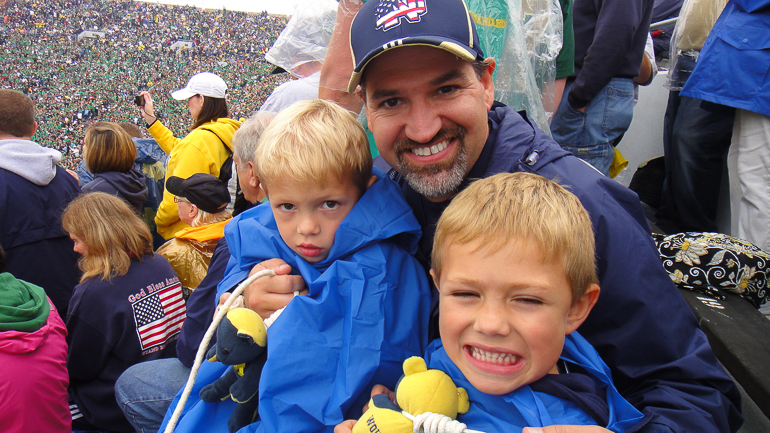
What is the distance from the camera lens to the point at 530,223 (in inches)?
38.4

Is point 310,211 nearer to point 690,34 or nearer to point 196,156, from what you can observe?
point 196,156

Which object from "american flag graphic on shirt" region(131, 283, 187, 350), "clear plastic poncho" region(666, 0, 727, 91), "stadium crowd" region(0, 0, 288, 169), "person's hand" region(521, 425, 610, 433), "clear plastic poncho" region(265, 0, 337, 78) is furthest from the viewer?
"stadium crowd" region(0, 0, 288, 169)

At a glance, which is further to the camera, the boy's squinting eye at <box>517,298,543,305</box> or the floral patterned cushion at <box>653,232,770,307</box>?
the floral patterned cushion at <box>653,232,770,307</box>

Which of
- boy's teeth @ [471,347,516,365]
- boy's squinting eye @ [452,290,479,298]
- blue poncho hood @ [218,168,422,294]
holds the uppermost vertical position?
blue poncho hood @ [218,168,422,294]

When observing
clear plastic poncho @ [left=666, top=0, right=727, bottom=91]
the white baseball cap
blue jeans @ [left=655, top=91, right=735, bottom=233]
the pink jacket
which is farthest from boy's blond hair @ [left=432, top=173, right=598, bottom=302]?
the white baseball cap

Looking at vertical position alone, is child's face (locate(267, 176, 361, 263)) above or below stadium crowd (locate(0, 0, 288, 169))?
below

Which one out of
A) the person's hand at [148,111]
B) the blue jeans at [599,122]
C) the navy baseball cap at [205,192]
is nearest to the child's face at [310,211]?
the navy baseball cap at [205,192]

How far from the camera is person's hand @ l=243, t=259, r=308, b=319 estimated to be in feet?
4.43

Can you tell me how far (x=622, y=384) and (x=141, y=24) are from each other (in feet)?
30.7

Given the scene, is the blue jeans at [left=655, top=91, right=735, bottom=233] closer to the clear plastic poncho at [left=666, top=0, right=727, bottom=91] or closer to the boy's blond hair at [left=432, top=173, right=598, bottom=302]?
the clear plastic poncho at [left=666, top=0, right=727, bottom=91]

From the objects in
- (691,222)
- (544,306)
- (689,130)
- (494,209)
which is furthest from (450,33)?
(691,222)

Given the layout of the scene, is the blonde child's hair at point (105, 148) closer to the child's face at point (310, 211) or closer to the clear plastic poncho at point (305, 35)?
the clear plastic poncho at point (305, 35)

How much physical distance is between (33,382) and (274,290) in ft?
5.31

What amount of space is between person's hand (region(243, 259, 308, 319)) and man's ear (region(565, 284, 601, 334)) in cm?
77
